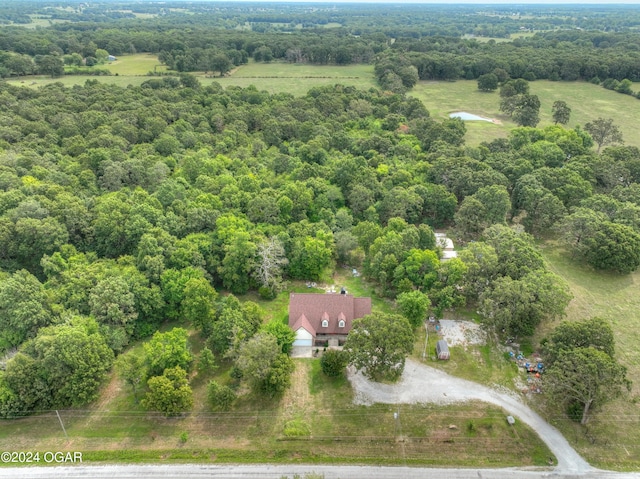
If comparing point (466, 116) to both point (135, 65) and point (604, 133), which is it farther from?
point (135, 65)

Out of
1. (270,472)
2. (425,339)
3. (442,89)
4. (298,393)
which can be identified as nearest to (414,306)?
(425,339)

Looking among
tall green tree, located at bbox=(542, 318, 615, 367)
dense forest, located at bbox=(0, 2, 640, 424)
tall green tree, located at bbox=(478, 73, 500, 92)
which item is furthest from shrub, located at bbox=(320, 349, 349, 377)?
tall green tree, located at bbox=(478, 73, 500, 92)

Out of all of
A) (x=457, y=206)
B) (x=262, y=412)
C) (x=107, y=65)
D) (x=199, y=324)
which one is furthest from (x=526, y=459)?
(x=107, y=65)

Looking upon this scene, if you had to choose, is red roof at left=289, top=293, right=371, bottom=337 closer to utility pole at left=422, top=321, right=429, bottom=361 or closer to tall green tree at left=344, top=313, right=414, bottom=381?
tall green tree at left=344, top=313, right=414, bottom=381

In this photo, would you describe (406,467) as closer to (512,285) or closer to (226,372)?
(226,372)

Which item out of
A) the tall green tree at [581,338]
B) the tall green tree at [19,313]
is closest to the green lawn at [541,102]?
the tall green tree at [581,338]

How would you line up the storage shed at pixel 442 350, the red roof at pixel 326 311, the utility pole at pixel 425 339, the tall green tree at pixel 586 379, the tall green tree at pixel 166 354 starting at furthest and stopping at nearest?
the red roof at pixel 326 311 → the utility pole at pixel 425 339 → the storage shed at pixel 442 350 → the tall green tree at pixel 166 354 → the tall green tree at pixel 586 379

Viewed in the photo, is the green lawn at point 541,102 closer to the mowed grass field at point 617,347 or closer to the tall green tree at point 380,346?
the mowed grass field at point 617,347
